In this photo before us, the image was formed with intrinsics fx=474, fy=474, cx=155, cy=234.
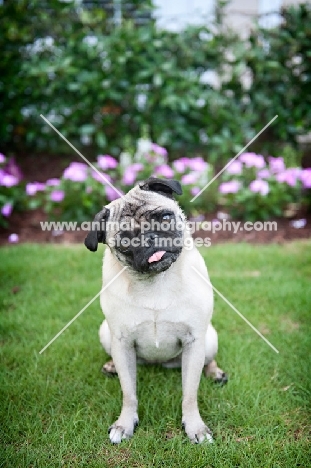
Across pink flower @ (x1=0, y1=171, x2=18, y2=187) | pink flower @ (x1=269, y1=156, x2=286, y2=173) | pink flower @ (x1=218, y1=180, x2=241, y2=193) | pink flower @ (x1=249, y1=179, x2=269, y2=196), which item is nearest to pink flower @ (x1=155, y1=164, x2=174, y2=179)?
pink flower @ (x1=218, y1=180, x2=241, y2=193)

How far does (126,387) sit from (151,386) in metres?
0.43

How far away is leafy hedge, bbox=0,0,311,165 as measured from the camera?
680 cm

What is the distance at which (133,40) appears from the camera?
6.74 metres

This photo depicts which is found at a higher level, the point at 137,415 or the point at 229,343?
the point at 137,415

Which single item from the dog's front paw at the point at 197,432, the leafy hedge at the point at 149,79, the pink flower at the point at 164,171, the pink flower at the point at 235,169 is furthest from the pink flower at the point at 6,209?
the dog's front paw at the point at 197,432

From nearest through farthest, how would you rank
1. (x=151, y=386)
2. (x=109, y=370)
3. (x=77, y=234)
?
(x=151, y=386)
(x=109, y=370)
(x=77, y=234)

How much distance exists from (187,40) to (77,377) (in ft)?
18.2

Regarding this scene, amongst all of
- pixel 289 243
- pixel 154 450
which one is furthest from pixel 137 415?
pixel 289 243

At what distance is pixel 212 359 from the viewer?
325 cm

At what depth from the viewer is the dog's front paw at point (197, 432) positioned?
8.95 feet

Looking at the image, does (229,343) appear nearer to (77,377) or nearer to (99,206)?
(77,377)

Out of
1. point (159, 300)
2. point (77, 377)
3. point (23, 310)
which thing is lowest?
point (23, 310)

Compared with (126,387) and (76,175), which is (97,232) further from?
(76,175)

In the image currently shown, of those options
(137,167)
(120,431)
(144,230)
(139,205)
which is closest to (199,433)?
(120,431)
